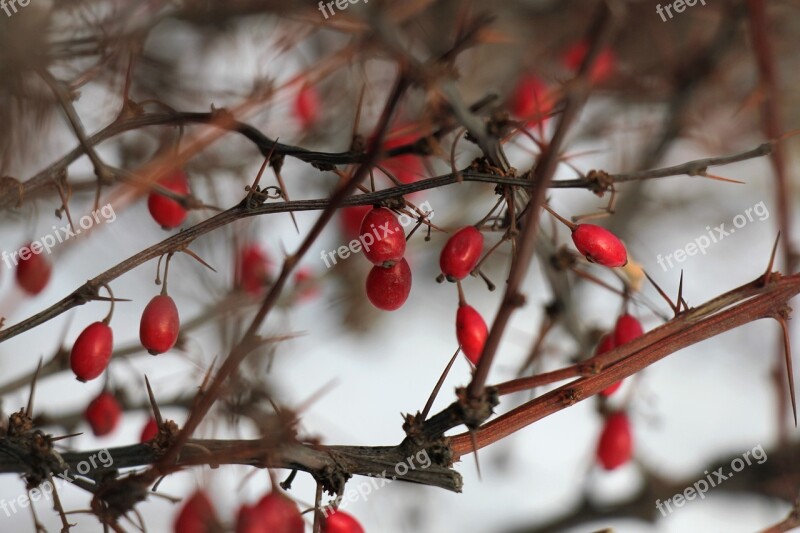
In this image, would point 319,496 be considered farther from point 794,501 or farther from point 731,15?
point 731,15

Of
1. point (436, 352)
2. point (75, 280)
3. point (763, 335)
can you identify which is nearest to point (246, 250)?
point (75, 280)

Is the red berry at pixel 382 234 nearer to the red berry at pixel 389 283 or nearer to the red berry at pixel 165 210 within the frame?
the red berry at pixel 389 283

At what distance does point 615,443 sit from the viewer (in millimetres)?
858

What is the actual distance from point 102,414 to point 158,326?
0.17 m

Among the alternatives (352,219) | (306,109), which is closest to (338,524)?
(352,219)

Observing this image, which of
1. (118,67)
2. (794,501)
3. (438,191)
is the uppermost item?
(438,191)

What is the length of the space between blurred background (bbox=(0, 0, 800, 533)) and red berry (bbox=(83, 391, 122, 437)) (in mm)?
30

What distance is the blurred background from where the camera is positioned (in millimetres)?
768

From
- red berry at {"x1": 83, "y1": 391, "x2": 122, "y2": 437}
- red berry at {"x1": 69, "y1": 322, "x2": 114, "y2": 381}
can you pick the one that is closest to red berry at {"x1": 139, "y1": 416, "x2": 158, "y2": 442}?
red berry at {"x1": 83, "y1": 391, "x2": 122, "y2": 437}

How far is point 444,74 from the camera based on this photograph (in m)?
0.43

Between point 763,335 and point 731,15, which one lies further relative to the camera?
point 763,335

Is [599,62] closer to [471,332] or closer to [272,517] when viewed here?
[471,332]

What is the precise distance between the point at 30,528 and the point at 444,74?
975 millimetres

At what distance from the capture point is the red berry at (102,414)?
0.67m
